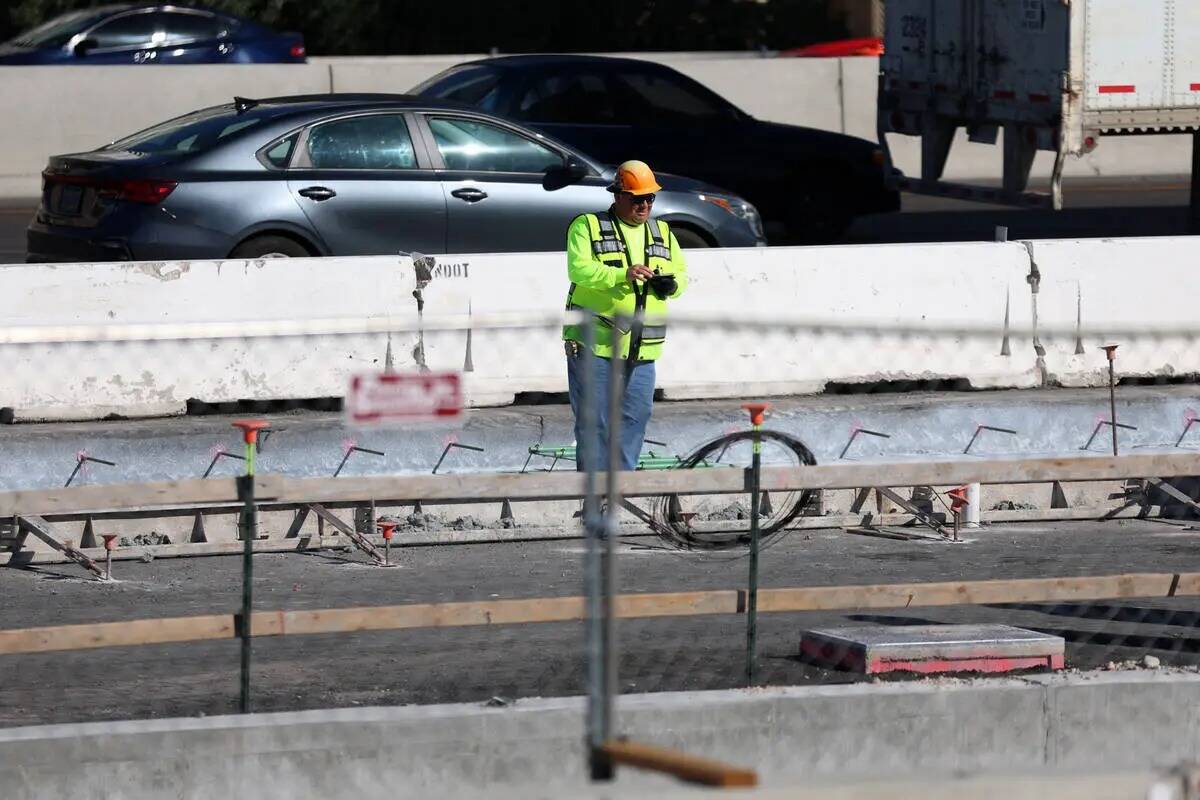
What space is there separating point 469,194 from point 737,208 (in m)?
1.85

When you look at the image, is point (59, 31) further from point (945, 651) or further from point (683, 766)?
point (683, 766)

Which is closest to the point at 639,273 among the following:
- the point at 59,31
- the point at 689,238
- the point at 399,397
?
the point at 399,397

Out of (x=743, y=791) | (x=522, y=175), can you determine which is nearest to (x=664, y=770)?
(x=743, y=791)

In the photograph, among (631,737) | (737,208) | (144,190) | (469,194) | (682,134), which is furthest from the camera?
(682,134)

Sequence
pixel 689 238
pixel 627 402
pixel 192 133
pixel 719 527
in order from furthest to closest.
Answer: pixel 689 238
pixel 192 133
pixel 719 527
pixel 627 402

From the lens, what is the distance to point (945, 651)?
6.81 m

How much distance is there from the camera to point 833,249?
Result: 38.5 ft

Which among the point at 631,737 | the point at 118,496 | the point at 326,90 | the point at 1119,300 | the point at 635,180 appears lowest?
the point at 631,737

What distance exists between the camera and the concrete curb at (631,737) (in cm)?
561

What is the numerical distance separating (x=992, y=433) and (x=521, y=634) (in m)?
3.97

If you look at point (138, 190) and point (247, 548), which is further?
point (138, 190)

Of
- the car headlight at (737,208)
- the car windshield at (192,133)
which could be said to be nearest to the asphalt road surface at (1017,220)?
the car windshield at (192,133)

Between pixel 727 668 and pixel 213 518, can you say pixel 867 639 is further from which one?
pixel 213 518

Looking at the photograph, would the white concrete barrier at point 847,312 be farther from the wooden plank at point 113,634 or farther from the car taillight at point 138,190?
the wooden plank at point 113,634
